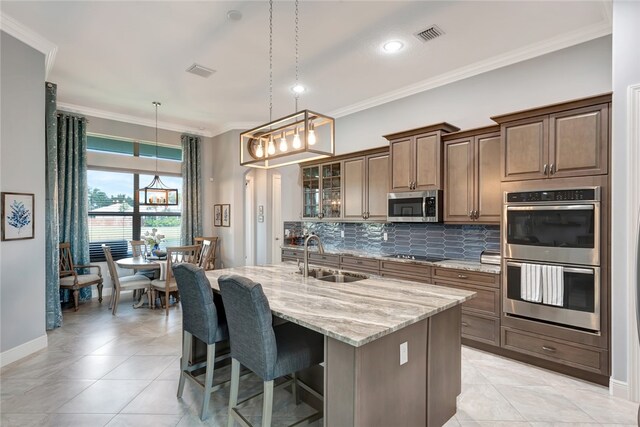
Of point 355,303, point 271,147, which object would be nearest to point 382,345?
point 355,303

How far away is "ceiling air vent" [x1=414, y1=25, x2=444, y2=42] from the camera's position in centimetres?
305

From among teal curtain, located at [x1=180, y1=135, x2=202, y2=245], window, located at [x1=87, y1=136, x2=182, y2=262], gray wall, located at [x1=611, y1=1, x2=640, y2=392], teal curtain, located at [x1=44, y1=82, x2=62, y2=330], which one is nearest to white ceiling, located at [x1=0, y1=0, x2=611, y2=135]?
gray wall, located at [x1=611, y1=1, x2=640, y2=392]

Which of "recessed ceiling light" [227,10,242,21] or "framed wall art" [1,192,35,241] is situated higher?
"recessed ceiling light" [227,10,242,21]

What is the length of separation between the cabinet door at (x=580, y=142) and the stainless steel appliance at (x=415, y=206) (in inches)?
47.6

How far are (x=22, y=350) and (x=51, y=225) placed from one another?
1595 mm

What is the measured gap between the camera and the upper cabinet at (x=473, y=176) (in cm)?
341

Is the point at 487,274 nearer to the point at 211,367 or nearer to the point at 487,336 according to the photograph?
the point at 487,336

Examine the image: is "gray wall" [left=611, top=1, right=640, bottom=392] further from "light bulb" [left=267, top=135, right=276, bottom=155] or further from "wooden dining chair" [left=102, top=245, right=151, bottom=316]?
"wooden dining chair" [left=102, top=245, right=151, bottom=316]

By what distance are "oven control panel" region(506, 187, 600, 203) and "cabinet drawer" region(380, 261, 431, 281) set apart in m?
1.17

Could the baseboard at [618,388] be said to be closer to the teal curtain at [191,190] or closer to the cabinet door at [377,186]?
the cabinet door at [377,186]

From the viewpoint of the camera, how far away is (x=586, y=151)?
106 inches

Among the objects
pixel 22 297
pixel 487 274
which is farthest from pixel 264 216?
pixel 487 274

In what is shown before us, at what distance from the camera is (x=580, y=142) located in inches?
107

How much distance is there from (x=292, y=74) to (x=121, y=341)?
3.79 metres
